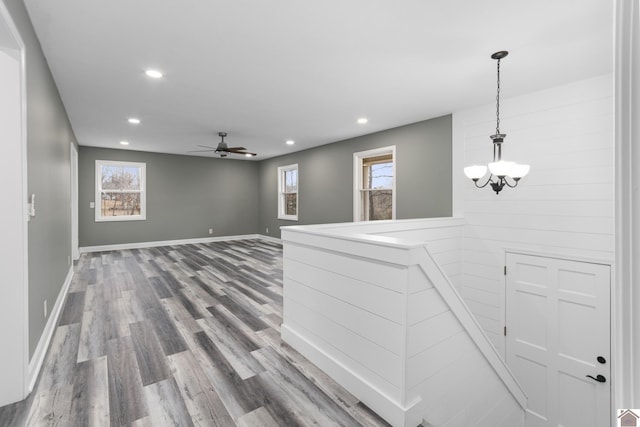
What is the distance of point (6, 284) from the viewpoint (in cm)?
179

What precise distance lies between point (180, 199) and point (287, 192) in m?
2.92

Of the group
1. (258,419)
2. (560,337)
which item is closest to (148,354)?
(258,419)

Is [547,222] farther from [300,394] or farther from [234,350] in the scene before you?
[234,350]

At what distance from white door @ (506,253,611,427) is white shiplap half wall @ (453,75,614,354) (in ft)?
0.50

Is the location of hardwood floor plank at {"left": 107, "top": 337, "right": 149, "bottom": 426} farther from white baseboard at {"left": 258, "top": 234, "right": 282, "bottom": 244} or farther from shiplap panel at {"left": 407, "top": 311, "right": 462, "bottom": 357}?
white baseboard at {"left": 258, "top": 234, "right": 282, "bottom": 244}

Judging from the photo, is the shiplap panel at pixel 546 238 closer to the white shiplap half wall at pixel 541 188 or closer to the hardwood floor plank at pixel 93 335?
the white shiplap half wall at pixel 541 188

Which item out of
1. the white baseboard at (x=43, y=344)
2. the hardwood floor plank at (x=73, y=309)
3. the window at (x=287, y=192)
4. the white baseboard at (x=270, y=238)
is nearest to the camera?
the white baseboard at (x=43, y=344)

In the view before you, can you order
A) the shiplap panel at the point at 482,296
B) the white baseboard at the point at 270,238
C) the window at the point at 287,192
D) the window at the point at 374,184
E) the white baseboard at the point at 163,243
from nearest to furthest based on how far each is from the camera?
the shiplap panel at the point at 482,296 < the window at the point at 374,184 < the white baseboard at the point at 163,243 < the window at the point at 287,192 < the white baseboard at the point at 270,238

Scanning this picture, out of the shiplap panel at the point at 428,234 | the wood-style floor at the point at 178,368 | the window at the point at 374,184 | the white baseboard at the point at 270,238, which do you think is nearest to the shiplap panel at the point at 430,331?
the wood-style floor at the point at 178,368

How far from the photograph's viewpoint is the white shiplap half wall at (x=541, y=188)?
3023 millimetres

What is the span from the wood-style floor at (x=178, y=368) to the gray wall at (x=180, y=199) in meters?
3.46

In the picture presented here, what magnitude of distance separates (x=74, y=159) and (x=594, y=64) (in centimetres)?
802

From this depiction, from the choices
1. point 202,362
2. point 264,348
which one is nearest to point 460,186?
point 264,348

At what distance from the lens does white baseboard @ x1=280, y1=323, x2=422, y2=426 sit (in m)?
1.74
